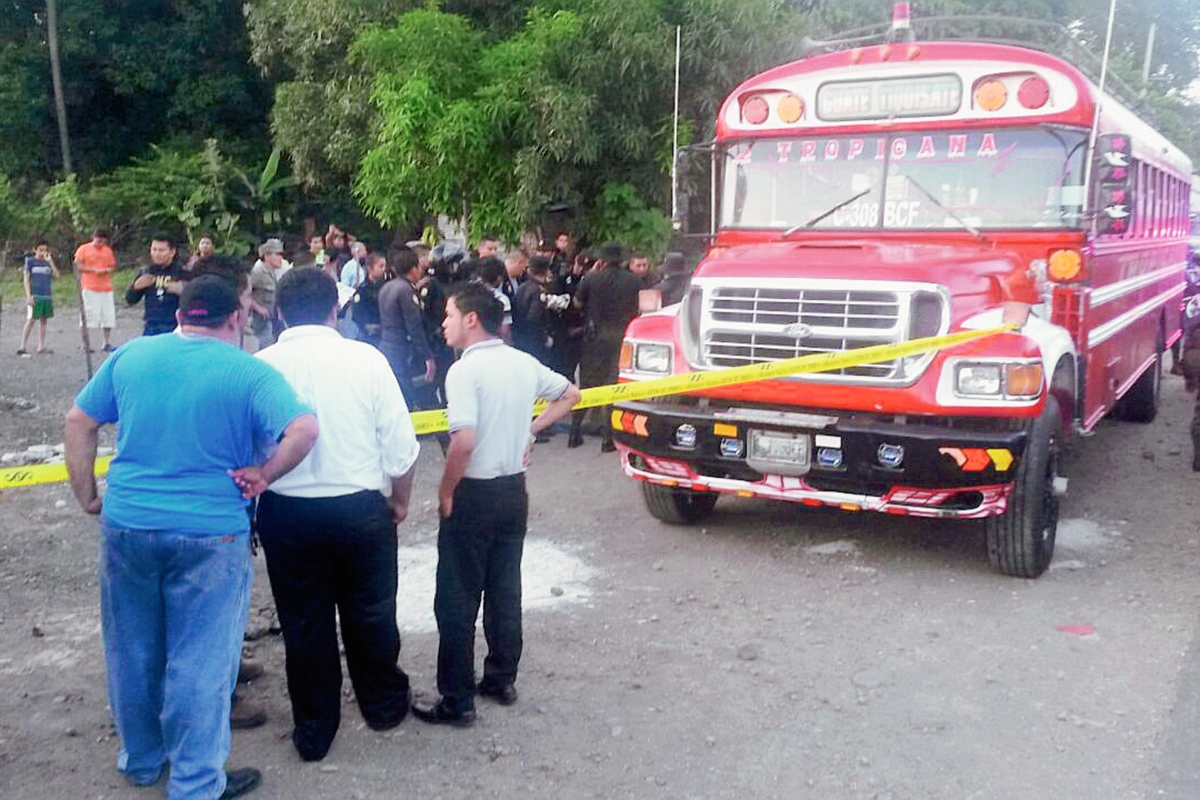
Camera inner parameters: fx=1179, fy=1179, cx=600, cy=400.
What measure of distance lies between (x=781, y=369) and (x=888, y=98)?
212 cm

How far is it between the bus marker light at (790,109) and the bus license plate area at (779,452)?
227 cm

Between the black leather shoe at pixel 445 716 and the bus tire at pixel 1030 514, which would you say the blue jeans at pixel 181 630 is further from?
the bus tire at pixel 1030 514

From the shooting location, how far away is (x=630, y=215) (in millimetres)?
14969

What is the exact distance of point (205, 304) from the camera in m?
3.61

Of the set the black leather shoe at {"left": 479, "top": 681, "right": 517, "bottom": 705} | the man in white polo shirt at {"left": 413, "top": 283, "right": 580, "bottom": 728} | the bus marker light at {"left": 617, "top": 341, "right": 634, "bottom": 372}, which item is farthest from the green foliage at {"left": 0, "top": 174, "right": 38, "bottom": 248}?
the black leather shoe at {"left": 479, "top": 681, "right": 517, "bottom": 705}

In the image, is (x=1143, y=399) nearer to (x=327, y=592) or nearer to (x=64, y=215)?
(x=327, y=592)

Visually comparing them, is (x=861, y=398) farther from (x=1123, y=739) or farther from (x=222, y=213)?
(x=222, y=213)

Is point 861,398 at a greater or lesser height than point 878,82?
lesser

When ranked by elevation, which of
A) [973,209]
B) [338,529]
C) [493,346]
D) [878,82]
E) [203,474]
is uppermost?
[878,82]

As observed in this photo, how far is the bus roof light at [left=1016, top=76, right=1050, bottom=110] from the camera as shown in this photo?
6.63 metres

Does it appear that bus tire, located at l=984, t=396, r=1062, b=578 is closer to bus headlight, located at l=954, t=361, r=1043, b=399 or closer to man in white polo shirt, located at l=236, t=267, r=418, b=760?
bus headlight, located at l=954, t=361, r=1043, b=399

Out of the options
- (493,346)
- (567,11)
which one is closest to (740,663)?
(493,346)

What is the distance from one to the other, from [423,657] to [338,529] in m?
1.41

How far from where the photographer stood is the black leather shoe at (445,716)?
441cm
